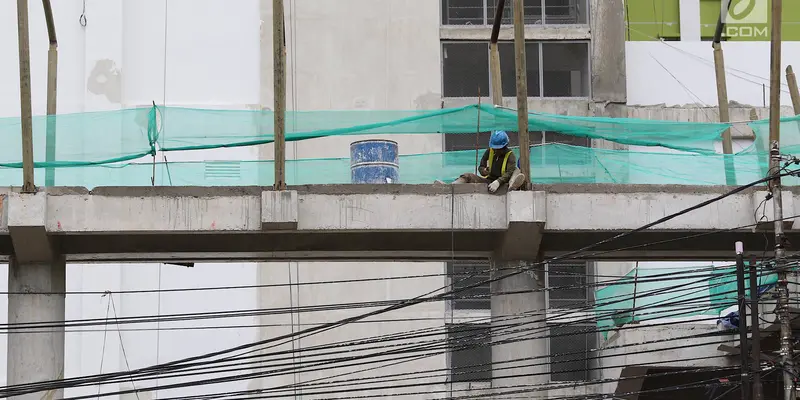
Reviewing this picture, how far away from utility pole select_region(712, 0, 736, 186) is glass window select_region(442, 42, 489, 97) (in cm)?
791

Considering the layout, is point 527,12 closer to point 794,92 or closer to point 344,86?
point 344,86

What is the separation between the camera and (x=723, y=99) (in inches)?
961

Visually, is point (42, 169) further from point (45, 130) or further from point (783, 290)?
point (783, 290)

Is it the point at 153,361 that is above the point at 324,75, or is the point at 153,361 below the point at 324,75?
below

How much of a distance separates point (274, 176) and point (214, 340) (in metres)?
12.1

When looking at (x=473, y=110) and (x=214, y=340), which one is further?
(x=214, y=340)

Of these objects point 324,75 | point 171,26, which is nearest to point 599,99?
point 324,75

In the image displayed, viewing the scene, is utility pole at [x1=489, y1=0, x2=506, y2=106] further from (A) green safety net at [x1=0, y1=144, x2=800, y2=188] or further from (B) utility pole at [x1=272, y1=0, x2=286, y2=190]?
(B) utility pole at [x1=272, y1=0, x2=286, y2=190]

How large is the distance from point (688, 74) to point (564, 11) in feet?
11.3

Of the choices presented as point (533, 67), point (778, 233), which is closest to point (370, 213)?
point (778, 233)

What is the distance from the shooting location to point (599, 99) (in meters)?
32.0

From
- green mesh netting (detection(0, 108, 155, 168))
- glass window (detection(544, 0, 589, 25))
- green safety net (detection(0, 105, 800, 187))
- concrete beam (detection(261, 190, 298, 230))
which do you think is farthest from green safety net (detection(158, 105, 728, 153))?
glass window (detection(544, 0, 589, 25))

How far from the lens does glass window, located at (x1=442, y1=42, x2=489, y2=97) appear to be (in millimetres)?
32500

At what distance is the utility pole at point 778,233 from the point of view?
653 inches
